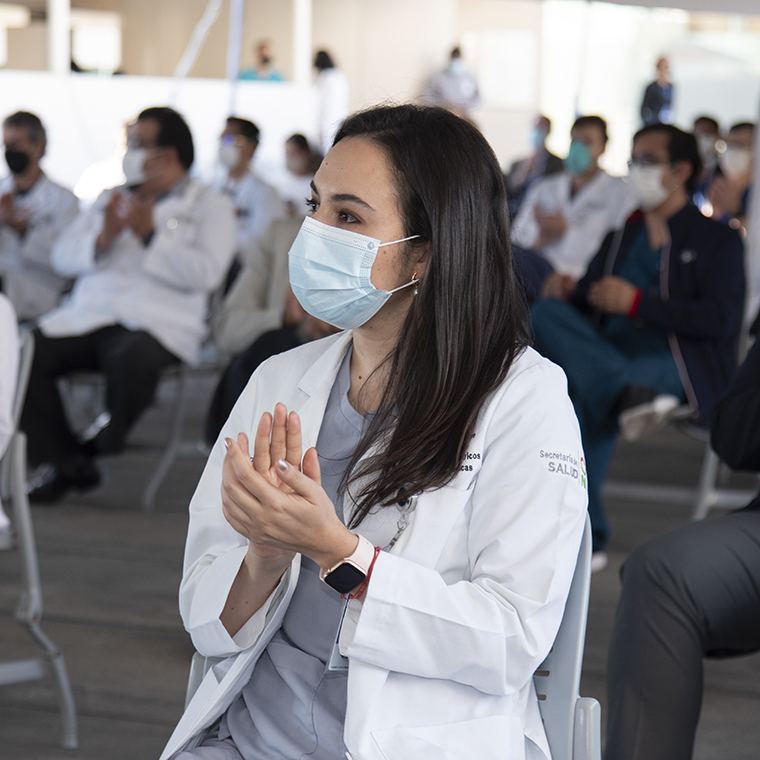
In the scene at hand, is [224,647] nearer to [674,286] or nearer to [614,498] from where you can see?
[674,286]

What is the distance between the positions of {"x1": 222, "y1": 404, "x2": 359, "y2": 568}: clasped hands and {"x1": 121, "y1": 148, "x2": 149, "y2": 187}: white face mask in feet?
10.5

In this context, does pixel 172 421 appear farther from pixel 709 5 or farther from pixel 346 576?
pixel 346 576

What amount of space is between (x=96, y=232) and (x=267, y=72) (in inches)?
206

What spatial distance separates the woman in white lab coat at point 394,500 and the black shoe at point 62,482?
8.87 ft

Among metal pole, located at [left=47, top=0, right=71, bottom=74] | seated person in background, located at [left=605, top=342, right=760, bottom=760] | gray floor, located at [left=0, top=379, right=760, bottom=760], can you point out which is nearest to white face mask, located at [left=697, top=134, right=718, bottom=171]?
gray floor, located at [left=0, top=379, right=760, bottom=760]

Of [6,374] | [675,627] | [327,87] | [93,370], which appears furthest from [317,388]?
[327,87]

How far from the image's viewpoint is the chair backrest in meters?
1.13

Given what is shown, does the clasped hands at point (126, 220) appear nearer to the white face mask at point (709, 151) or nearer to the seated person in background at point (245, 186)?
the seated person in background at point (245, 186)

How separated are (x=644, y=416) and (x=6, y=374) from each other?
1889 mm

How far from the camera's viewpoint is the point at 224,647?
114cm

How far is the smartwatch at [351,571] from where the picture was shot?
0.99 meters

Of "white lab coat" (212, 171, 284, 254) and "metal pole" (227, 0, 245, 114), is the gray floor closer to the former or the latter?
"white lab coat" (212, 171, 284, 254)

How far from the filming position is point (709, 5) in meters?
3.64

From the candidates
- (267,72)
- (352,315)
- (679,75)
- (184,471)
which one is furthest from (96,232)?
(679,75)
